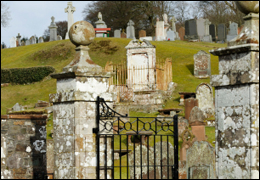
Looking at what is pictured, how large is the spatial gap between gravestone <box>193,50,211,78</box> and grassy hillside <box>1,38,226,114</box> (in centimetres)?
46

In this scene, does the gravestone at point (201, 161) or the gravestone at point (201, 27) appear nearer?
the gravestone at point (201, 161)

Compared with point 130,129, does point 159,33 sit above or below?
above

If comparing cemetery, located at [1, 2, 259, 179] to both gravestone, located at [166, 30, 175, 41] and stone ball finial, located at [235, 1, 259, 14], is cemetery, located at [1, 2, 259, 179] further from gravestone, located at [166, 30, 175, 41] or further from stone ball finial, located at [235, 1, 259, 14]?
gravestone, located at [166, 30, 175, 41]

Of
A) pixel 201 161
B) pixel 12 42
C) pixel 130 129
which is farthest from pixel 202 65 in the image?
pixel 12 42

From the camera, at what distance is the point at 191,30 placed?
126 feet

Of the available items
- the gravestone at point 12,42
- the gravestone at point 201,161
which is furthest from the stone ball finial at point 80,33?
the gravestone at point 12,42

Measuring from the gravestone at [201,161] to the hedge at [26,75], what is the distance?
19.8m

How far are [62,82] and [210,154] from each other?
444 centimetres

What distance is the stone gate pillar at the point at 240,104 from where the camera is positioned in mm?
4094

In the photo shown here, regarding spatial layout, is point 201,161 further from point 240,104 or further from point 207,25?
point 207,25

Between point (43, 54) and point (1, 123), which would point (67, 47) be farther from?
point (1, 123)

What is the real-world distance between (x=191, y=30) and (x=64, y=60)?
42.4 ft

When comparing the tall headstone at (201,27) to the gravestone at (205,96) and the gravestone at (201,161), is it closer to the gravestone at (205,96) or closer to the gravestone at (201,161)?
the gravestone at (205,96)

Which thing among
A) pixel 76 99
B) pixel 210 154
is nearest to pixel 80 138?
pixel 76 99
